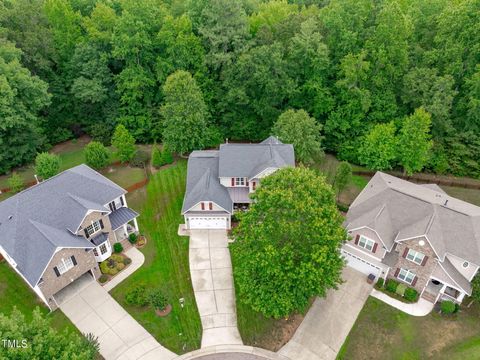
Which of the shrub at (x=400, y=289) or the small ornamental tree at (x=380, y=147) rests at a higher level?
the small ornamental tree at (x=380, y=147)

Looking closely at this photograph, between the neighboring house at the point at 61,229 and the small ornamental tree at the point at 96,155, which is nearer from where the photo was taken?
the neighboring house at the point at 61,229

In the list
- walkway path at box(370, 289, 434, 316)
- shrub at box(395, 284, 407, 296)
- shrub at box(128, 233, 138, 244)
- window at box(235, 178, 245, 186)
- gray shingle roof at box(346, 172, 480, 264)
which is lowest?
walkway path at box(370, 289, 434, 316)

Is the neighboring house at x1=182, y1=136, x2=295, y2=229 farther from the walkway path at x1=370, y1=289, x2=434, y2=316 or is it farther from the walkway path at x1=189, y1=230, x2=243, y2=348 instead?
the walkway path at x1=370, y1=289, x2=434, y2=316

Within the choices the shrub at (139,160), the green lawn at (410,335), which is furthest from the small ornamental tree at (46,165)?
the green lawn at (410,335)

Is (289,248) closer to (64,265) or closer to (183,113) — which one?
(64,265)

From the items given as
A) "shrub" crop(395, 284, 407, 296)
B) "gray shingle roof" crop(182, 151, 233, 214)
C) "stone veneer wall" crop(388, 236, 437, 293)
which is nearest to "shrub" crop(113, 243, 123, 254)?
"gray shingle roof" crop(182, 151, 233, 214)

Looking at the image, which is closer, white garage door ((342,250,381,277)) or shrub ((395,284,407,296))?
shrub ((395,284,407,296))

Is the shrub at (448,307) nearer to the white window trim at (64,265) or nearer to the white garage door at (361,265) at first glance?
the white garage door at (361,265)
